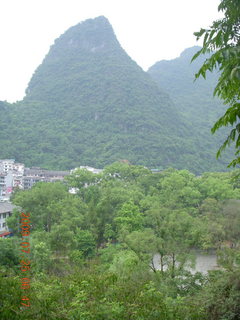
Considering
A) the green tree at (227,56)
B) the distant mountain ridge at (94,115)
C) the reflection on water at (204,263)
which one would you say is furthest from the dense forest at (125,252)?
the distant mountain ridge at (94,115)

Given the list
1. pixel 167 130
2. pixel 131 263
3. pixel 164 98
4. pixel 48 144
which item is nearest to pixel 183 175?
pixel 131 263

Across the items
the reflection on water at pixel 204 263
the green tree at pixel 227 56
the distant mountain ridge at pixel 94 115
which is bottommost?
the reflection on water at pixel 204 263

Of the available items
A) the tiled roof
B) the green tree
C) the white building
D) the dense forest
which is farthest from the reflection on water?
the green tree

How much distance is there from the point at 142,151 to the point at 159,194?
3754 centimetres

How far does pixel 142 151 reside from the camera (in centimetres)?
6819

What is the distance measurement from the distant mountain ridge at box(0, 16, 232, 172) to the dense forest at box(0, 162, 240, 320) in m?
29.3

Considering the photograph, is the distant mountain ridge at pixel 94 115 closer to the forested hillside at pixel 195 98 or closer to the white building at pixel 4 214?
the forested hillside at pixel 195 98

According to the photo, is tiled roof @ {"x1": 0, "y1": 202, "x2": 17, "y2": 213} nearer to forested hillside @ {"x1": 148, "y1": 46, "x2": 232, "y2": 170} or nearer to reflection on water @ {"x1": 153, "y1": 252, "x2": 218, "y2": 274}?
reflection on water @ {"x1": 153, "y1": 252, "x2": 218, "y2": 274}

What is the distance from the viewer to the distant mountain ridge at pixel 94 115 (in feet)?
217

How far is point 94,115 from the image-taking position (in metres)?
84.8

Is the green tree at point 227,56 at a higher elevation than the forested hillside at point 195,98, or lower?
lower

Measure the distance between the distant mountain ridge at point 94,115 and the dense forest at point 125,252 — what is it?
29.3 meters

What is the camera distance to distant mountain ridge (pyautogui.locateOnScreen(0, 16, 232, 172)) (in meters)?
66.2

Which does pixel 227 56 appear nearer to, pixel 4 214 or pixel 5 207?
pixel 4 214
